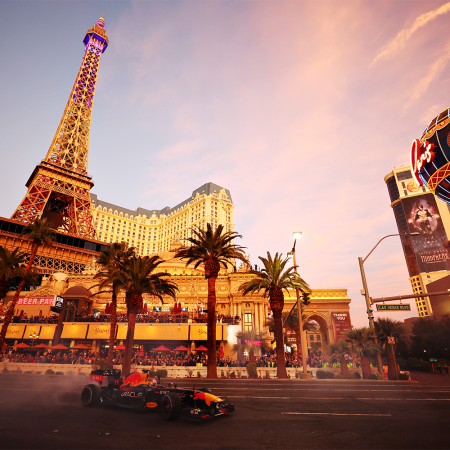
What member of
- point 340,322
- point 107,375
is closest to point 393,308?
point 107,375

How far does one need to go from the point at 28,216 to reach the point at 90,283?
19636 millimetres

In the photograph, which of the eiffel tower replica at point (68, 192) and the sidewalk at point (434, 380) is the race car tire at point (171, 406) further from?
the eiffel tower replica at point (68, 192)

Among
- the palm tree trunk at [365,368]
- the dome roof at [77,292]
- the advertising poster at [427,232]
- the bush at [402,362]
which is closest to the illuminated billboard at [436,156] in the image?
the palm tree trunk at [365,368]

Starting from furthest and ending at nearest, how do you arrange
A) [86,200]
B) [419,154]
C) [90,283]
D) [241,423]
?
[86,200]
[90,283]
[419,154]
[241,423]

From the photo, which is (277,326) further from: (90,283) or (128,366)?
(90,283)

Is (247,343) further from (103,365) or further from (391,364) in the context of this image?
(103,365)

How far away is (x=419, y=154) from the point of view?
30781 mm

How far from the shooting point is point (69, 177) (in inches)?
2699

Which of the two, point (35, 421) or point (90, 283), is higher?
point (90, 283)

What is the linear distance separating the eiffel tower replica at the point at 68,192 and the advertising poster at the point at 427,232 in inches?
5935

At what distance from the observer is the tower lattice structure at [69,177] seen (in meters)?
63.3

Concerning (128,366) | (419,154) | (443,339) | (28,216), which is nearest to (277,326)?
(128,366)

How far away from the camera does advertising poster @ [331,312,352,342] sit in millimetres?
55809

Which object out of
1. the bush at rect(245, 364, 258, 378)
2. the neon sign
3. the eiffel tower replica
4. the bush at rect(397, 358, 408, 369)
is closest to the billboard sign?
the bush at rect(245, 364, 258, 378)
